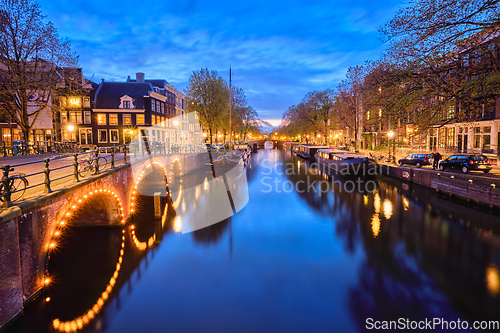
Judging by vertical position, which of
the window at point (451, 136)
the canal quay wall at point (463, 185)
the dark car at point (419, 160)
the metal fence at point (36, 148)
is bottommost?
the canal quay wall at point (463, 185)

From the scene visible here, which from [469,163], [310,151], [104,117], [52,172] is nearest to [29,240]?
[52,172]

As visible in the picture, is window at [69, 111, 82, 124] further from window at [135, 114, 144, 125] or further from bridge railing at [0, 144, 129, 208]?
bridge railing at [0, 144, 129, 208]

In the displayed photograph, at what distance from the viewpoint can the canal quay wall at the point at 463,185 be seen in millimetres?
17986

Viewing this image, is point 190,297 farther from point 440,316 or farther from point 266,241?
point 440,316

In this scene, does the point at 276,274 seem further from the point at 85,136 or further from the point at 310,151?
the point at 310,151

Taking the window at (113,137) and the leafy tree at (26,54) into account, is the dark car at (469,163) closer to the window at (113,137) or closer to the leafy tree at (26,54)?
the leafy tree at (26,54)

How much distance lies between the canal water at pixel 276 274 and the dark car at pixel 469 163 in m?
5.89

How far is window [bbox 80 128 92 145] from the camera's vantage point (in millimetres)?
42625

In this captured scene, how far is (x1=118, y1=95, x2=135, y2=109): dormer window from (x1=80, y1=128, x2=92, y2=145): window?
631cm

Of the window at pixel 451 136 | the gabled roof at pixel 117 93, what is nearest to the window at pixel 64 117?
the gabled roof at pixel 117 93

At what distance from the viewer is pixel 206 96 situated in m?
41.7

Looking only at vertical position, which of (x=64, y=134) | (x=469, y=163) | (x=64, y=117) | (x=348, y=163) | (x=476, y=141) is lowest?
(x=348, y=163)

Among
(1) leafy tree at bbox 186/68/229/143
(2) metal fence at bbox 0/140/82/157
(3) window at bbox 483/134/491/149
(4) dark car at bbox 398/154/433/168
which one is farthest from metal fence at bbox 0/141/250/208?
(3) window at bbox 483/134/491/149

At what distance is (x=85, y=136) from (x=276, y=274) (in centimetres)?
4298
